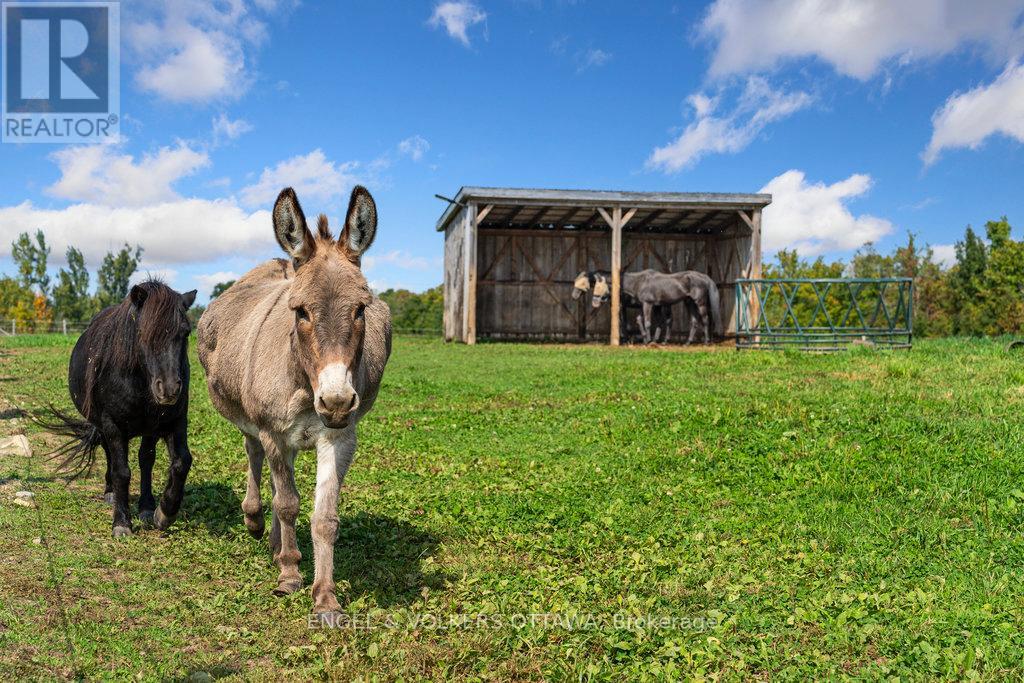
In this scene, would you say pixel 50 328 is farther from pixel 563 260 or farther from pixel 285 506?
pixel 285 506

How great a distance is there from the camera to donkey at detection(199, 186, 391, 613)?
13.4ft

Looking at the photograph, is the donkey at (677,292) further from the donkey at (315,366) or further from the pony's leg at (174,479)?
the donkey at (315,366)

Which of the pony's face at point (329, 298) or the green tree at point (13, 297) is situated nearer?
the pony's face at point (329, 298)

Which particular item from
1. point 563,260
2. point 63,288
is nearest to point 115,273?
point 63,288

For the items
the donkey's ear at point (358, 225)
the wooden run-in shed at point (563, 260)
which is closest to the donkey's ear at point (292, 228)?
the donkey's ear at point (358, 225)

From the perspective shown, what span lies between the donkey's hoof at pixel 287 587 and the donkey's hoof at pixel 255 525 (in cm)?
92

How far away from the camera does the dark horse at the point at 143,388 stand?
19.1ft

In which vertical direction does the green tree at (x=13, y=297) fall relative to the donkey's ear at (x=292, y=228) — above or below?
above

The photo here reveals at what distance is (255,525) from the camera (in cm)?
580

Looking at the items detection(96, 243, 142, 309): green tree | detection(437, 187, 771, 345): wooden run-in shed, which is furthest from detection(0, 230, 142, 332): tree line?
detection(437, 187, 771, 345): wooden run-in shed

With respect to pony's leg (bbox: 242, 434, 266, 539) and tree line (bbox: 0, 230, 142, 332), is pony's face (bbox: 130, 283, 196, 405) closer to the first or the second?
pony's leg (bbox: 242, 434, 266, 539)

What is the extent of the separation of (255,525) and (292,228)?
2.61 metres

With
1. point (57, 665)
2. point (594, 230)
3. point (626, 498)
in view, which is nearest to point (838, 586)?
point (626, 498)

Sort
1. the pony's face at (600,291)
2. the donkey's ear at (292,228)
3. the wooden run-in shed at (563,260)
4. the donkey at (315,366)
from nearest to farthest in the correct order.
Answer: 1. the donkey at (315,366)
2. the donkey's ear at (292,228)
3. the pony's face at (600,291)
4. the wooden run-in shed at (563,260)
